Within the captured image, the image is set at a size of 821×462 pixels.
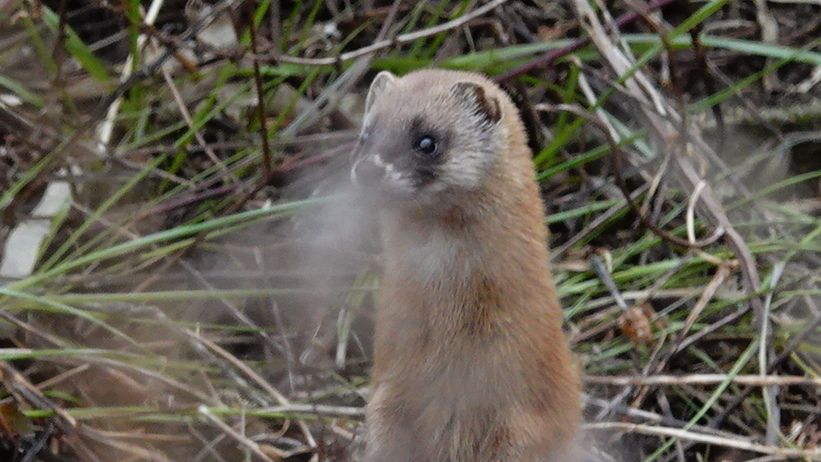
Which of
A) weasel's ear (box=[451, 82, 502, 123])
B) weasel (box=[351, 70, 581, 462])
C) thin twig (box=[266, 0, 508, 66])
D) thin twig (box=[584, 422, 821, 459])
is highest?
weasel's ear (box=[451, 82, 502, 123])

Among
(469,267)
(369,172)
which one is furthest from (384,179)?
(469,267)

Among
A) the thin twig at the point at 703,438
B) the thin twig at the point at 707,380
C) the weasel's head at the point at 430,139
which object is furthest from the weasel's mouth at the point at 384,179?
the thin twig at the point at 707,380

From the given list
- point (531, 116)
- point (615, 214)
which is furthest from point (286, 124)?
point (615, 214)

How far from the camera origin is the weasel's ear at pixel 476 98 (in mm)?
2467

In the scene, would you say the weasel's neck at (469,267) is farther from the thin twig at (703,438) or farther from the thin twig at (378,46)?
the thin twig at (378,46)

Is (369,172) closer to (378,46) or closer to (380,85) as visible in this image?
(380,85)

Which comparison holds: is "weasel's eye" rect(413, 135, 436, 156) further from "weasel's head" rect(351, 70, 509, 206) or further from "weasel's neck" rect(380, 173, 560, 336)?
"weasel's neck" rect(380, 173, 560, 336)

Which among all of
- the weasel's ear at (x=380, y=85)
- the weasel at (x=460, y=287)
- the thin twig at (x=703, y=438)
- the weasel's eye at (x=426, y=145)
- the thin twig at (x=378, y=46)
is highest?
the weasel's ear at (x=380, y=85)

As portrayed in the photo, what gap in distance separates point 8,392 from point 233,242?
82 centimetres

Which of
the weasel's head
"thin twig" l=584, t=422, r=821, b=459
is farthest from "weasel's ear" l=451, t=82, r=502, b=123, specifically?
→ "thin twig" l=584, t=422, r=821, b=459

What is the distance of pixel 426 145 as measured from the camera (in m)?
2.42

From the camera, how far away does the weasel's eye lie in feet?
7.91

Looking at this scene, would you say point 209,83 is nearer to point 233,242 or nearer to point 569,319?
point 233,242

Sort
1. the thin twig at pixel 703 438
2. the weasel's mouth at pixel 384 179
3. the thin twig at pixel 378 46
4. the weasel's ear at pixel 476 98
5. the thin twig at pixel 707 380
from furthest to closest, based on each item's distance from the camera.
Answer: the thin twig at pixel 378 46
the thin twig at pixel 707 380
the thin twig at pixel 703 438
the weasel's ear at pixel 476 98
the weasel's mouth at pixel 384 179
